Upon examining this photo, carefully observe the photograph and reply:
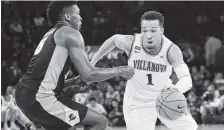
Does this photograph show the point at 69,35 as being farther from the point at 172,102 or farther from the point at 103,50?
the point at 103,50

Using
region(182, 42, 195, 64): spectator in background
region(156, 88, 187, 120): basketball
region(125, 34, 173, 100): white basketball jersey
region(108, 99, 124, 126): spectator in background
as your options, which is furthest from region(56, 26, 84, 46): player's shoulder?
region(182, 42, 195, 64): spectator in background

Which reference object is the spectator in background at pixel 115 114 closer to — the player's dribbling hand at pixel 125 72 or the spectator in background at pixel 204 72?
the spectator in background at pixel 204 72

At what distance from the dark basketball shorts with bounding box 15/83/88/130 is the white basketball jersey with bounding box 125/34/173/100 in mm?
1445

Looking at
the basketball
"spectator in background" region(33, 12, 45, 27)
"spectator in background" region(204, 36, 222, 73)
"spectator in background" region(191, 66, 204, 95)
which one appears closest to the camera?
the basketball

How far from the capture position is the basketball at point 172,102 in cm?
486

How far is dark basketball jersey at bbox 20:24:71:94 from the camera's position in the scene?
4.12m

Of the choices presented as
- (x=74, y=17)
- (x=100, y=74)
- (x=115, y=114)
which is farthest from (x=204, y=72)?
(x=100, y=74)

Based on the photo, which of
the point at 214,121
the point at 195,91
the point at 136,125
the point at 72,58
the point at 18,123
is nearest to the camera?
the point at 72,58

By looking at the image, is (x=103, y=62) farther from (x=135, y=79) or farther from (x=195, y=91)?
(x=135, y=79)

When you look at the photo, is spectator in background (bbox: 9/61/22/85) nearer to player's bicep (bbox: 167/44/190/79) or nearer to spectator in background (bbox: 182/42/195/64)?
spectator in background (bbox: 182/42/195/64)

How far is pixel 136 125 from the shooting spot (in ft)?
17.4

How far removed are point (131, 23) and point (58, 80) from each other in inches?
443

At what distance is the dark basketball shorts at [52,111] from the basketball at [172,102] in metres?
1.06

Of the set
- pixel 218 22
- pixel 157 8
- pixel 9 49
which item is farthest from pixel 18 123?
pixel 218 22
